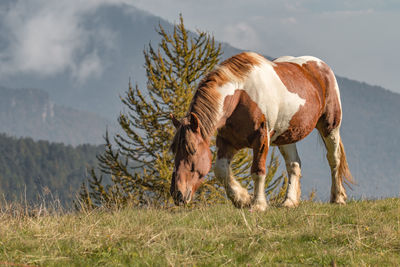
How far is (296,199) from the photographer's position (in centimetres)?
800

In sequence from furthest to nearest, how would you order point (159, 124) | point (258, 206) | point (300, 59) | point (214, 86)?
point (159, 124)
point (300, 59)
point (258, 206)
point (214, 86)

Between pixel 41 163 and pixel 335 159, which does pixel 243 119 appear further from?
pixel 41 163

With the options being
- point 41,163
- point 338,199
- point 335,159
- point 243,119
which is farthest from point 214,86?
point 41,163

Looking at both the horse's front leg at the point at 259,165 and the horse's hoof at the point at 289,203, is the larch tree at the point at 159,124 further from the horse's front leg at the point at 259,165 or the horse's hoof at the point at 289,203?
the horse's front leg at the point at 259,165

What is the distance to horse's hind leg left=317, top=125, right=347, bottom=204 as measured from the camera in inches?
340

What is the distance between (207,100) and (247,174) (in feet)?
36.5

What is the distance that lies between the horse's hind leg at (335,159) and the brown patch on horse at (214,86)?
98.8 inches

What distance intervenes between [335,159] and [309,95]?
5.83 feet

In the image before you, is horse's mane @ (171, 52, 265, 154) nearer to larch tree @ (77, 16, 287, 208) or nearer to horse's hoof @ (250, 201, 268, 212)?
horse's hoof @ (250, 201, 268, 212)

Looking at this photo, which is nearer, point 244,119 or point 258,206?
point 244,119

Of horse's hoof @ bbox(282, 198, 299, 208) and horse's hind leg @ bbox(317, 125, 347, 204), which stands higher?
horse's hind leg @ bbox(317, 125, 347, 204)

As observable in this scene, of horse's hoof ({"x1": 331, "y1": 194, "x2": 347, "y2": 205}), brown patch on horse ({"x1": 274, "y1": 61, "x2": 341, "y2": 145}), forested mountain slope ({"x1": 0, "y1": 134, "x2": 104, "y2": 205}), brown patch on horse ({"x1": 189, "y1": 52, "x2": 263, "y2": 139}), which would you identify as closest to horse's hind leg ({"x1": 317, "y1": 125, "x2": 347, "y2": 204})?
horse's hoof ({"x1": 331, "y1": 194, "x2": 347, "y2": 205})

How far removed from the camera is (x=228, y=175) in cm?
668

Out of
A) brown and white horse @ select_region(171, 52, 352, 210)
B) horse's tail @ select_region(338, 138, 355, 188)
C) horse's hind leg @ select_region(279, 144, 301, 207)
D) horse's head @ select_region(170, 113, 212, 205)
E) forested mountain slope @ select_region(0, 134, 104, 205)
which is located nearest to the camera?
horse's head @ select_region(170, 113, 212, 205)
